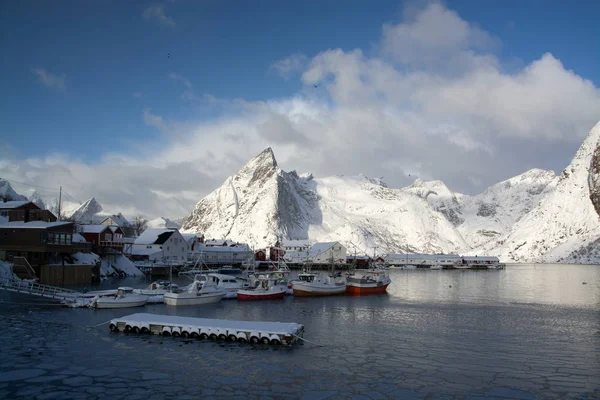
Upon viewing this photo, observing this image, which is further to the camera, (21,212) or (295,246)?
(295,246)

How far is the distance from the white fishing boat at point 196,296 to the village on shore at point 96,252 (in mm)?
16782

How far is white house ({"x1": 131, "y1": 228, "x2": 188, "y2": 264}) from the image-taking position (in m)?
110

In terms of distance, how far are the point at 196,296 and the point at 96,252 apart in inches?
1685

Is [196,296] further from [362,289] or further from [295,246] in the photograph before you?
[295,246]

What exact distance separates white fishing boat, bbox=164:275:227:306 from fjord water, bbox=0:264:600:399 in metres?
4.37

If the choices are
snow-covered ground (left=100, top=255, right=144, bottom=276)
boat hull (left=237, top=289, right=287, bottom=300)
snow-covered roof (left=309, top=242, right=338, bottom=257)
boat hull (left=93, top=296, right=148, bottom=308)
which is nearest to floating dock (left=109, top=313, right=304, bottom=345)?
boat hull (left=93, top=296, right=148, bottom=308)

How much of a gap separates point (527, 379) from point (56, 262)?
64838 mm

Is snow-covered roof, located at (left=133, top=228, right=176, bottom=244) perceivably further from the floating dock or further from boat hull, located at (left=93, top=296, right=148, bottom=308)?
the floating dock

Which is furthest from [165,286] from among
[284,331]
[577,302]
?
[577,302]

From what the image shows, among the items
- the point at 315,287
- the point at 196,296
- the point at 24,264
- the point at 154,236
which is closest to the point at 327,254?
the point at 154,236

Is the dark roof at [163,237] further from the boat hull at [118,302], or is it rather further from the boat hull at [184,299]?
the boat hull at [118,302]

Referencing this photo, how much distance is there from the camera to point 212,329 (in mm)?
32188

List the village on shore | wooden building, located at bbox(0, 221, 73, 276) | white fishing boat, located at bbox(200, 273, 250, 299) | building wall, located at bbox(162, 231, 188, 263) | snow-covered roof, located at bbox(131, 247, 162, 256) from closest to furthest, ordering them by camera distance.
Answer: white fishing boat, located at bbox(200, 273, 250, 299), wooden building, located at bbox(0, 221, 73, 276), the village on shore, snow-covered roof, located at bbox(131, 247, 162, 256), building wall, located at bbox(162, 231, 188, 263)

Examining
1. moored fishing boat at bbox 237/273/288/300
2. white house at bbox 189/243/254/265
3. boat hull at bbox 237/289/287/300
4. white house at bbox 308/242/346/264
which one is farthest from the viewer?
white house at bbox 308/242/346/264
